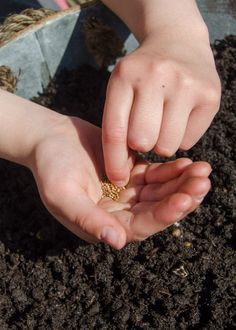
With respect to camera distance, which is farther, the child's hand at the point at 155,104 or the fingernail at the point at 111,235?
the child's hand at the point at 155,104

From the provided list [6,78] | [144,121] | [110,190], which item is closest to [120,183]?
[110,190]

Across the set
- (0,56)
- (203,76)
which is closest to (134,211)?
(203,76)

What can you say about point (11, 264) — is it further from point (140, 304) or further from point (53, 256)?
point (140, 304)

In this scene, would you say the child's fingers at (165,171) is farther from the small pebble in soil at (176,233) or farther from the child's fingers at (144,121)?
the small pebble in soil at (176,233)

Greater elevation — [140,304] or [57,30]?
[57,30]

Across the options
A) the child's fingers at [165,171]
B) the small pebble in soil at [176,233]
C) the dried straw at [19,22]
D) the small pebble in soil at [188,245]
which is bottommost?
the small pebble in soil at [188,245]

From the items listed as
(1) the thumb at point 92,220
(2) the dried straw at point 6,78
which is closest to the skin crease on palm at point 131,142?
(1) the thumb at point 92,220

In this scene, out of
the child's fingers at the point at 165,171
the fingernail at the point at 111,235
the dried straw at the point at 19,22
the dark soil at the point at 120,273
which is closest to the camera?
the fingernail at the point at 111,235

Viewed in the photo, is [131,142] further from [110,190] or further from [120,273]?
[120,273]

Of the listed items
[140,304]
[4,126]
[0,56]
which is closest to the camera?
[140,304]

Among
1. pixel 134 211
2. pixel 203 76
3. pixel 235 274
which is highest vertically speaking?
pixel 203 76
